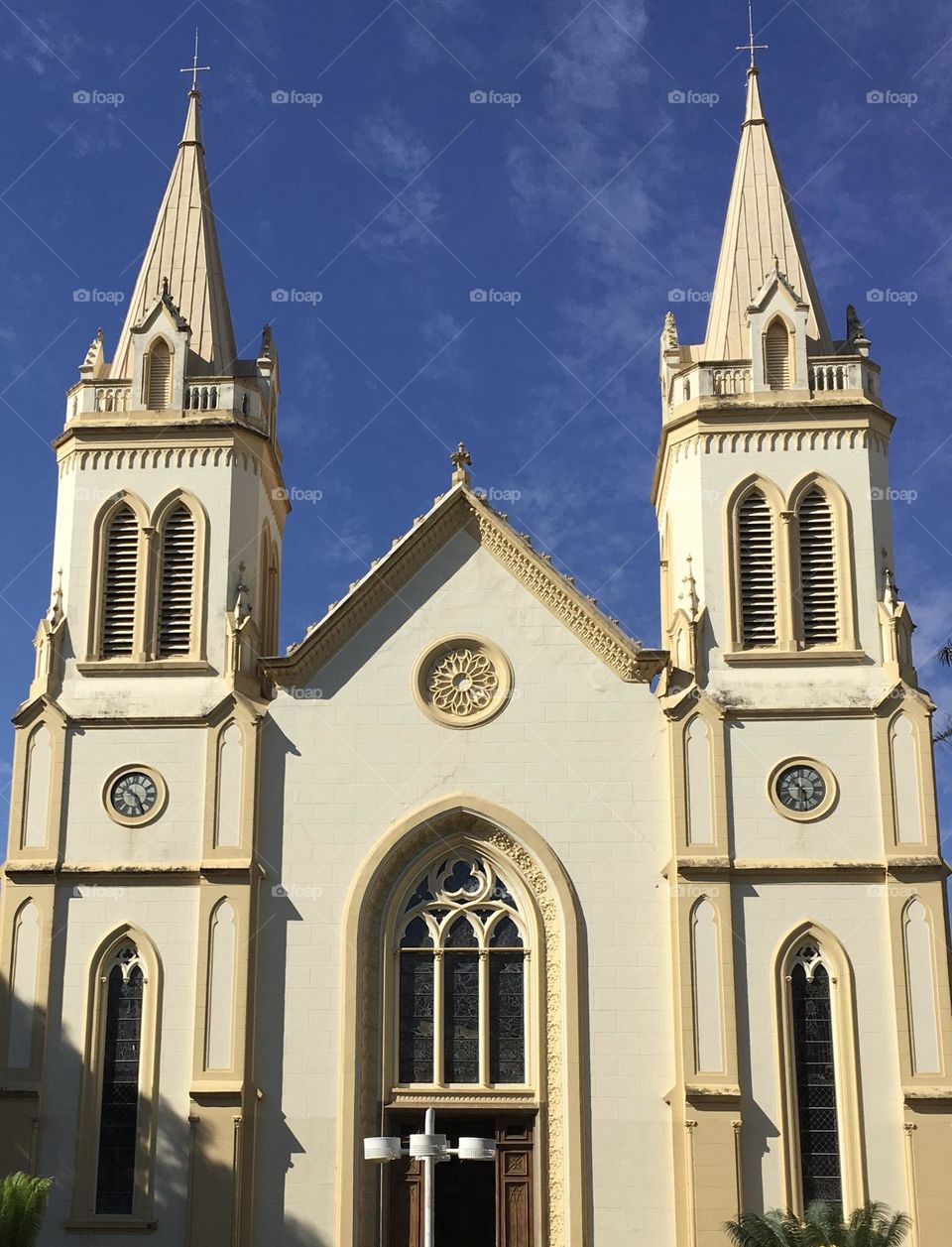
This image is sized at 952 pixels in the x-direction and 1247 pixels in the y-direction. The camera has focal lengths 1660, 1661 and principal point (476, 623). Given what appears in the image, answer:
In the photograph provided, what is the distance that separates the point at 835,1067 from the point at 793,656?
25.0 ft

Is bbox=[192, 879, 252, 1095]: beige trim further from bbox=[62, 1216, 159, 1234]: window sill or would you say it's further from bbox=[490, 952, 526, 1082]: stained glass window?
bbox=[490, 952, 526, 1082]: stained glass window

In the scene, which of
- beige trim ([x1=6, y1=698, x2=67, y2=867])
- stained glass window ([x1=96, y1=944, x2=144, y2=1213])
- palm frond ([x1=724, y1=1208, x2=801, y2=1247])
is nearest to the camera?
palm frond ([x1=724, y1=1208, x2=801, y2=1247])

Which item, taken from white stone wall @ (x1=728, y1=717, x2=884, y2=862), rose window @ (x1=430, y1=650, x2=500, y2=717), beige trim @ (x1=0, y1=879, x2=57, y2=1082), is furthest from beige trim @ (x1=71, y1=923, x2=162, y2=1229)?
white stone wall @ (x1=728, y1=717, x2=884, y2=862)

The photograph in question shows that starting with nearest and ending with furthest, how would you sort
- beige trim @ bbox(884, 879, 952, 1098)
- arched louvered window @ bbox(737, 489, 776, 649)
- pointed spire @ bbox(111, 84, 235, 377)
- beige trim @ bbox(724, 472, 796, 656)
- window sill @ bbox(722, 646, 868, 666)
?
1. beige trim @ bbox(884, 879, 952, 1098)
2. window sill @ bbox(722, 646, 868, 666)
3. beige trim @ bbox(724, 472, 796, 656)
4. arched louvered window @ bbox(737, 489, 776, 649)
5. pointed spire @ bbox(111, 84, 235, 377)

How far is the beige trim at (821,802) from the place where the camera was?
3062 cm

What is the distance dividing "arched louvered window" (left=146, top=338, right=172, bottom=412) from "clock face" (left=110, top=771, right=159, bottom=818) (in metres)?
7.84

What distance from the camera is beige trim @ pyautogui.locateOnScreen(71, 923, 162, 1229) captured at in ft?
94.5

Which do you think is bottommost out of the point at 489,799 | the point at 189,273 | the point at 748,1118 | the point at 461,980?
the point at 748,1118

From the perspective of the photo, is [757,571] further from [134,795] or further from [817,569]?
[134,795]

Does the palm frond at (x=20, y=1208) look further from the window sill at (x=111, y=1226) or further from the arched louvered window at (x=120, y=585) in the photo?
the arched louvered window at (x=120, y=585)

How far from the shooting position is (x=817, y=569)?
32625 millimetres

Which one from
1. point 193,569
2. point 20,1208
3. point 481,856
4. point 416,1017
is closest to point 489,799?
point 481,856

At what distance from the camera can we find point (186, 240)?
121 feet

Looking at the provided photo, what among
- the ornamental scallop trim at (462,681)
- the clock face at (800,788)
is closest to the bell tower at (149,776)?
the ornamental scallop trim at (462,681)
